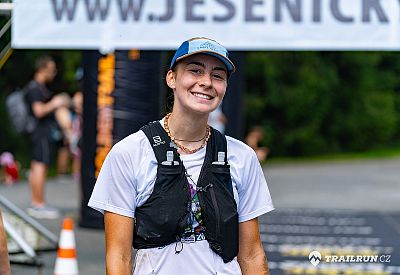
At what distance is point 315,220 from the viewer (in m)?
12.9

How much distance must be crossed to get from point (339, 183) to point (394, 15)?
11.4 metres

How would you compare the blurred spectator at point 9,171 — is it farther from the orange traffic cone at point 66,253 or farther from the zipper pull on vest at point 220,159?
the zipper pull on vest at point 220,159

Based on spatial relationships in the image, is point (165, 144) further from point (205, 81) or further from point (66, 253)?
point (66, 253)

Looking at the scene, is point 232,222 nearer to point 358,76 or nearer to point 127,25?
point 127,25

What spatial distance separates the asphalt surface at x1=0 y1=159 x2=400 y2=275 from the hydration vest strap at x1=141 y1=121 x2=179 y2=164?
266cm

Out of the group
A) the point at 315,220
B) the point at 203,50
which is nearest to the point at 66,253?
the point at 203,50

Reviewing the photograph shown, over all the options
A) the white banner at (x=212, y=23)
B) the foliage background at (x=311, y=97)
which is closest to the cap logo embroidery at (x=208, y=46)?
the white banner at (x=212, y=23)

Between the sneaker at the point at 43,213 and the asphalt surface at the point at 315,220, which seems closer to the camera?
the asphalt surface at the point at 315,220

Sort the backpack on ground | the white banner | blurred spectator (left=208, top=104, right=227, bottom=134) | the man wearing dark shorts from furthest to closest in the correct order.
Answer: the backpack on ground → the man wearing dark shorts → blurred spectator (left=208, top=104, right=227, bottom=134) → the white banner

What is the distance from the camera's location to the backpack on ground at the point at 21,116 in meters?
13.1

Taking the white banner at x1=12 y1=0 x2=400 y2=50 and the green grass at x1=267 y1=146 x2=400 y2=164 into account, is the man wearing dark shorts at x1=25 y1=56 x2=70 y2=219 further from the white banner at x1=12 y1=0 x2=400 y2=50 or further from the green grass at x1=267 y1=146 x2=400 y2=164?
the green grass at x1=267 y1=146 x2=400 y2=164

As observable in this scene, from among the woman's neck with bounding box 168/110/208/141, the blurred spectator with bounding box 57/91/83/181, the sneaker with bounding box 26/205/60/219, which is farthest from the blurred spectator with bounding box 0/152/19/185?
the woman's neck with bounding box 168/110/208/141

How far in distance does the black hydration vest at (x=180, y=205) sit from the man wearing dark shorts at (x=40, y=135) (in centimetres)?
893

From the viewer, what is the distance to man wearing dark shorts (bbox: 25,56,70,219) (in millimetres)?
12188
